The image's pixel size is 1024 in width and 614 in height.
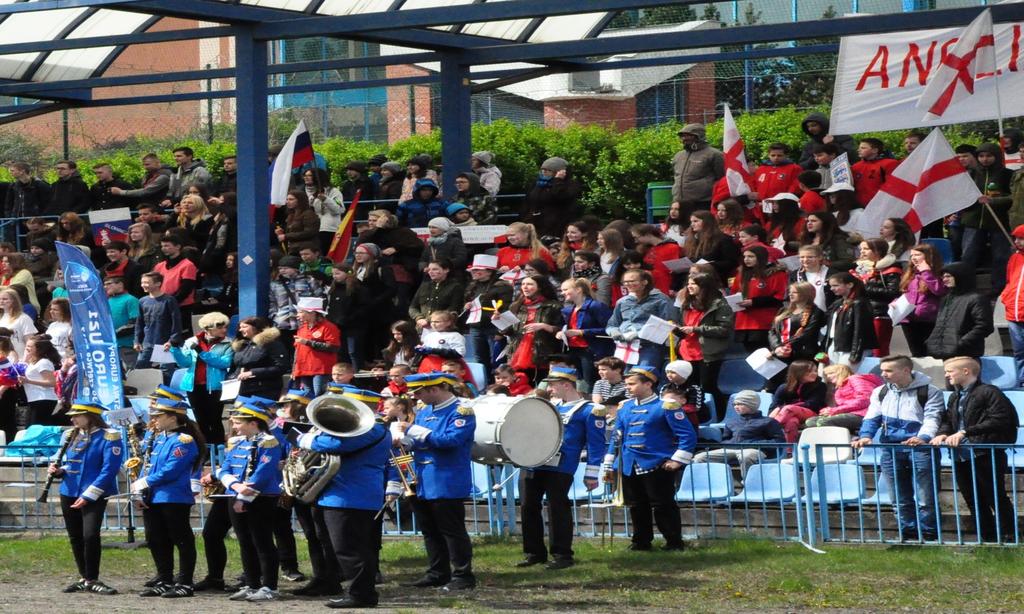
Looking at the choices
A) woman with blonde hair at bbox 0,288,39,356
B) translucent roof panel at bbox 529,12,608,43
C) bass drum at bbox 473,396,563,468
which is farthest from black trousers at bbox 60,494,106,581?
translucent roof panel at bbox 529,12,608,43

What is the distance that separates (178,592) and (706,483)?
4.31 metres

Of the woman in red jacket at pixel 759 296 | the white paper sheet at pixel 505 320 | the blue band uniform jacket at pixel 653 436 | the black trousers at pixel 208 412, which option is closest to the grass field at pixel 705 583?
the blue band uniform jacket at pixel 653 436

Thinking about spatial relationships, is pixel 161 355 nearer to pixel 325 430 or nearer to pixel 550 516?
pixel 550 516

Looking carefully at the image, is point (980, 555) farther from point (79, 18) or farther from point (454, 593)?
point (79, 18)

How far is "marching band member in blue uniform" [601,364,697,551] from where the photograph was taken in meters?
13.0

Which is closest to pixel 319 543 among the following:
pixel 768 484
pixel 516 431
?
pixel 516 431

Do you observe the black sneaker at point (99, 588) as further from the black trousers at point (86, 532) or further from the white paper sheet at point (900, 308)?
the white paper sheet at point (900, 308)

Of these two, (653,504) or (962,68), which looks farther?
(962,68)

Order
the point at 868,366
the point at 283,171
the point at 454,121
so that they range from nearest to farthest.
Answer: the point at 868,366, the point at 283,171, the point at 454,121

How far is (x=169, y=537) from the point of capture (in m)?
12.4

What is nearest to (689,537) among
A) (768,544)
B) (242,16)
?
(768,544)

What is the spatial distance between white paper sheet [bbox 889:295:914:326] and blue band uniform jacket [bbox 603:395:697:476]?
3.14 m

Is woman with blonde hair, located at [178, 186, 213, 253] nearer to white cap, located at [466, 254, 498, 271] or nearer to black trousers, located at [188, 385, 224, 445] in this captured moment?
black trousers, located at [188, 385, 224, 445]

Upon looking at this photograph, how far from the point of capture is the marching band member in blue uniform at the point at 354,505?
11.3 m
